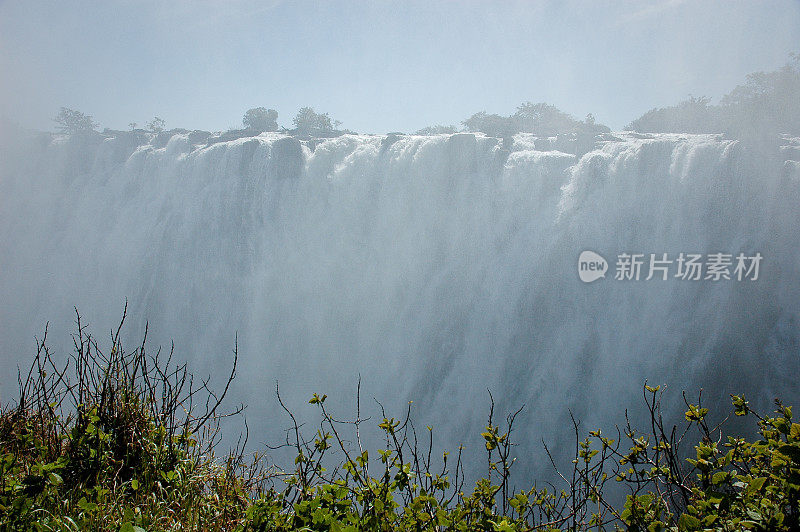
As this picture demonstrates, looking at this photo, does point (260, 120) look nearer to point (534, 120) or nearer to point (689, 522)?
Answer: point (534, 120)

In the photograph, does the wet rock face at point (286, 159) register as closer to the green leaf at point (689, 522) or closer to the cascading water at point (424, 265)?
the cascading water at point (424, 265)

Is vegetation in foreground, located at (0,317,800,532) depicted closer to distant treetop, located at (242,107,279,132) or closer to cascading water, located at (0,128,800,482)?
cascading water, located at (0,128,800,482)

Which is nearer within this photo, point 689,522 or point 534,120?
point 689,522

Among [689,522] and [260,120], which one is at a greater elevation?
[260,120]

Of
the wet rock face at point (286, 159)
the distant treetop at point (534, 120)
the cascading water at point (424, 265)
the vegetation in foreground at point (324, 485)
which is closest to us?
the vegetation in foreground at point (324, 485)

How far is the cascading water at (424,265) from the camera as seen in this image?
14.3 meters

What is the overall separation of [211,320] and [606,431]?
57.5 feet

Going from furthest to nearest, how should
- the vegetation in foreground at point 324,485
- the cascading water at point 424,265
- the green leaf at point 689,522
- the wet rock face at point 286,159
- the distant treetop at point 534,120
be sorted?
the distant treetop at point 534,120, the wet rock face at point 286,159, the cascading water at point 424,265, the vegetation in foreground at point 324,485, the green leaf at point 689,522

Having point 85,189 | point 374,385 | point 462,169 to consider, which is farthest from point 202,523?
point 85,189

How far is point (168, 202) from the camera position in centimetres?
2355

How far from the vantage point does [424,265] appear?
→ 794 inches

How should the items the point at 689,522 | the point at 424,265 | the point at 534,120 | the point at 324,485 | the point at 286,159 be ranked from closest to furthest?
the point at 689,522, the point at 324,485, the point at 424,265, the point at 286,159, the point at 534,120

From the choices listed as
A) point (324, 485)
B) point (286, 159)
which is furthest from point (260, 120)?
point (324, 485)

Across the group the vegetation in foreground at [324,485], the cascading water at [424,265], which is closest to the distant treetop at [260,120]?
the cascading water at [424,265]
